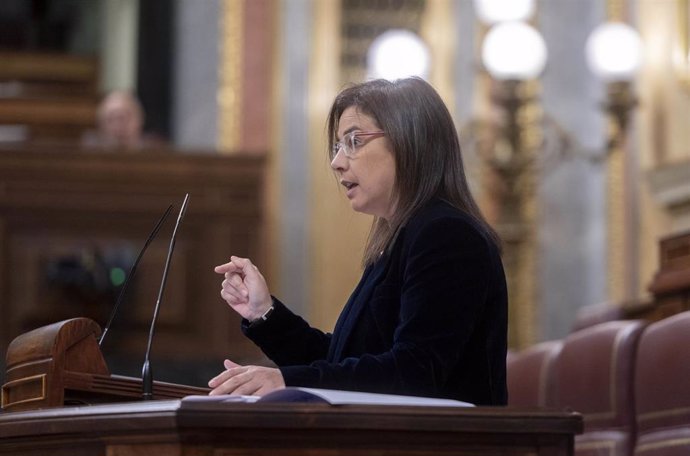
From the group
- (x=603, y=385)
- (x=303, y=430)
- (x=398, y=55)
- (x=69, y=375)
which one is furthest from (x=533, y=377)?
(x=398, y=55)

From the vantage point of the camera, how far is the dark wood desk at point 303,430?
2.29m

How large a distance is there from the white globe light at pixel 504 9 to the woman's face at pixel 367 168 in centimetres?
530

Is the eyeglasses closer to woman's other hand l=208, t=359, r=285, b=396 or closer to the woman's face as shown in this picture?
the woman's face

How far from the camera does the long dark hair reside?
2.92 m

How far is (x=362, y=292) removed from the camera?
9.64 feet

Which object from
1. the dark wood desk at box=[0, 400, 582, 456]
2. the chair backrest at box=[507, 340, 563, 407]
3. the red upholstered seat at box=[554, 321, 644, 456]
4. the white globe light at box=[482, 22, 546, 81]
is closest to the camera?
the dark wood desk at box=[0, 400, 582, 456]

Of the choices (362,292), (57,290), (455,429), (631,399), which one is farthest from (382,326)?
(57,290)

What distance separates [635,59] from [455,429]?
640cm

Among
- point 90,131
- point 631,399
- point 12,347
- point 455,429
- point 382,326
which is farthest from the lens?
point 90,131

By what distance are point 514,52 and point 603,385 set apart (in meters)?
3.73

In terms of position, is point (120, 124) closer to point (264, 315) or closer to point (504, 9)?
point (504, 9)

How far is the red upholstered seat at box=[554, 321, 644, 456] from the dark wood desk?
1963 mm

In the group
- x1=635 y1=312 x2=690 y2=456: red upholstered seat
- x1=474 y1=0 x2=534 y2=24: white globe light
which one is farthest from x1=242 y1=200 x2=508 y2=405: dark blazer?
x1=474 y1=0 x2=534 y2=24: white globe light

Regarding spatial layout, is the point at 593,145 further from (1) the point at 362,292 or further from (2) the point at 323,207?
(1) the point at 362,292
